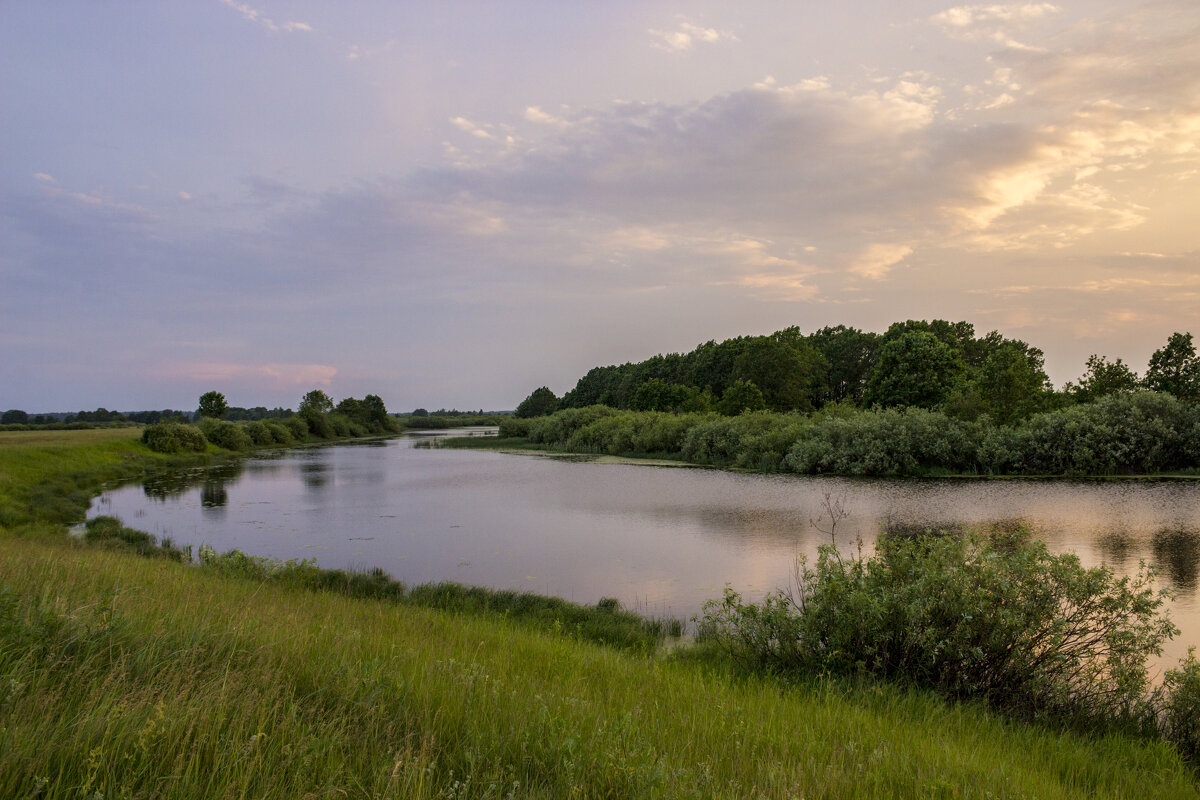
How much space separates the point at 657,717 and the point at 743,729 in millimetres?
556

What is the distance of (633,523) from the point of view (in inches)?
752

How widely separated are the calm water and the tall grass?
539cm

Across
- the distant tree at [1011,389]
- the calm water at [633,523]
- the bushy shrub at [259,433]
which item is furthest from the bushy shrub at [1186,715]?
the bushy shrub at [259,433]

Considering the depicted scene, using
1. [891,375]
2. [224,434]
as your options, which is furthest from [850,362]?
[224,434]

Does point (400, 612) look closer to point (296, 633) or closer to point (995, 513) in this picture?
point (296, 633)

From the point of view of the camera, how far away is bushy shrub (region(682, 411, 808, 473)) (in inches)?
1364

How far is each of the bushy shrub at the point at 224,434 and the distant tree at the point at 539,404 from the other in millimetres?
62643

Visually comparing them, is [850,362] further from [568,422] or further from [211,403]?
[211,403]

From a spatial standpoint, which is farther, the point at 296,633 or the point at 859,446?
the point at 859,446

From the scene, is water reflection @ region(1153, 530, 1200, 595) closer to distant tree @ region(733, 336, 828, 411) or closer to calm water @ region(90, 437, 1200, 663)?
calm water @ region(90, 437, 1200, 663)

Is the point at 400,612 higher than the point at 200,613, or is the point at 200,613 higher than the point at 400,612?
the point at 200,613

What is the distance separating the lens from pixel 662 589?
1198cm

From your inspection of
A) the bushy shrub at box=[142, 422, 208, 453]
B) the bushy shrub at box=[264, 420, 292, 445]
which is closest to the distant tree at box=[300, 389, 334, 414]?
the bushy shrub at box=[264, 420, 292, 445]

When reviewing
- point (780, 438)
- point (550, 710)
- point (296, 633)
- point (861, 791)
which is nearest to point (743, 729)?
point (861, 791)
